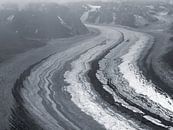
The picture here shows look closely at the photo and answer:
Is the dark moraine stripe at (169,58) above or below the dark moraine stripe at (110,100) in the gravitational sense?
below

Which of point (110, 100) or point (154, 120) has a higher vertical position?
point (154, 120)

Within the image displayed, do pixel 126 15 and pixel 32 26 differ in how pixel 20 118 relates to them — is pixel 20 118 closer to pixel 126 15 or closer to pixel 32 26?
pixel 32 26

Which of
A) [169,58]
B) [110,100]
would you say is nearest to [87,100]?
[110,100]

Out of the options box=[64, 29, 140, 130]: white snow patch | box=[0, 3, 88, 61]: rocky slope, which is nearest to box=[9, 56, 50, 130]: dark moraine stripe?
box=[64, 29, 140, 130]: white snow patch

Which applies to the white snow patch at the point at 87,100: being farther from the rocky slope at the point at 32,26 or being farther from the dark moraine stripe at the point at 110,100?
the rocky slope at the point at 32,26

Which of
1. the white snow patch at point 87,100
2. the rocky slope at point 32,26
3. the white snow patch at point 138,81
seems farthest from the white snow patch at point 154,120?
the rocky slope at point 32,26

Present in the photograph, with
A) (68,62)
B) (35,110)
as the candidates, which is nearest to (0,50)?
(68,62)

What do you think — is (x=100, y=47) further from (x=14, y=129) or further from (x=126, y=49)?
(x=14, y=129)

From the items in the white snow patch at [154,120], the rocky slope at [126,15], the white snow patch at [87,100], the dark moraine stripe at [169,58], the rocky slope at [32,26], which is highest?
the white snow patch at [154,120]

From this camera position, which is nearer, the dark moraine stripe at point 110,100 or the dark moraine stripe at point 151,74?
the dark moraine stripe at point 110,100

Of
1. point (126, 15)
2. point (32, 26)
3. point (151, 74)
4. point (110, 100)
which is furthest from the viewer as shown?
point (126, 15)

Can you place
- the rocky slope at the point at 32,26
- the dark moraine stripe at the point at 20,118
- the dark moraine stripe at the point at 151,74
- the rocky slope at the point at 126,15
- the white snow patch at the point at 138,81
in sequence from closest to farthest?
the dark moraine stripe at the point at 20,118 < the white snow patch at the point at 138,81 < the dark moraine stripe at the point at 151,74 < the rocky slope at the point at 32,26 < the rocky slope at the point at 126,15
